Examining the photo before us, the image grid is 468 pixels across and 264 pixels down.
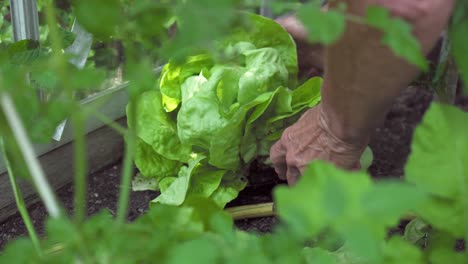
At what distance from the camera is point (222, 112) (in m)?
1.48

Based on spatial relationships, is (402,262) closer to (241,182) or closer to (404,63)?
(404,63)

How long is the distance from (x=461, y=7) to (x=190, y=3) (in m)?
0.25

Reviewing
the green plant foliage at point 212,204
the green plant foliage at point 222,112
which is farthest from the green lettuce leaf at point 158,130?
the green plant foliage at point 212,204

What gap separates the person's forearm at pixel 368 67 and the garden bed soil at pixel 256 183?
57 cm

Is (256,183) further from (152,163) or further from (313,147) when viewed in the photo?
(313,147)

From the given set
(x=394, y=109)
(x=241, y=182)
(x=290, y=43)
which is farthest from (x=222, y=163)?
(x=394, y=109)

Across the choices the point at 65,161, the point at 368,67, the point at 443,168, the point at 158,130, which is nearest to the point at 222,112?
the point at 158,130

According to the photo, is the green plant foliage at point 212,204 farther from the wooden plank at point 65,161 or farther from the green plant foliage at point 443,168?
the wooden plank at point 65,161

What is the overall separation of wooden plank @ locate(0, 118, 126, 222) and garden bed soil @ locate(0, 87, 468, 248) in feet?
0.06

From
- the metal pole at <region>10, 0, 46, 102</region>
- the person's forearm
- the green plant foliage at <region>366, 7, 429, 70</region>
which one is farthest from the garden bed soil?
the green plant foliage at <region>366, 7, 429, 70</region>

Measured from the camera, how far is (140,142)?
1.61 meters

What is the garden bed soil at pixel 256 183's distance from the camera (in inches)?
59.6

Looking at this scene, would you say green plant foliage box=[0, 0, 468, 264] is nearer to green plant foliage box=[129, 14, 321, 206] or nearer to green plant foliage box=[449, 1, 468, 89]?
green plant foliage box=[449, 1, 468, 89]

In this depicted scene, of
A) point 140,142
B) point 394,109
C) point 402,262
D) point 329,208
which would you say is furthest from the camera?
point 394,109
